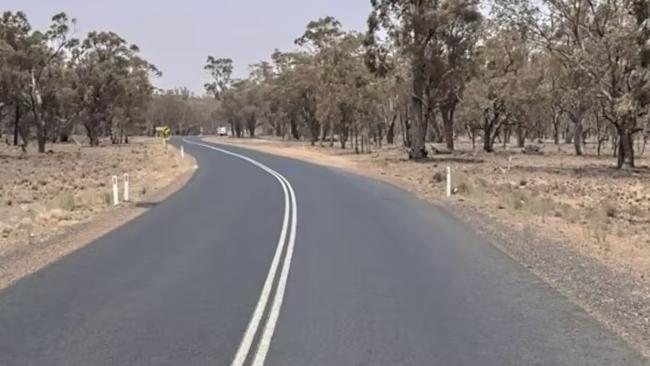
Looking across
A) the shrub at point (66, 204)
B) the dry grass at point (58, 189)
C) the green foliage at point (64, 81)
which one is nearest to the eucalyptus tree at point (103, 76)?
the green foliage at point (64, 81)

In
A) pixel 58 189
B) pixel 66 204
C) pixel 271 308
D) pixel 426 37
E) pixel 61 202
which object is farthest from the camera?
pixel 426 37

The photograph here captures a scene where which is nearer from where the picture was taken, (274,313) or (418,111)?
(274,313)

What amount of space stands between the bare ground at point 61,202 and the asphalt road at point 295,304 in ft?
3.02

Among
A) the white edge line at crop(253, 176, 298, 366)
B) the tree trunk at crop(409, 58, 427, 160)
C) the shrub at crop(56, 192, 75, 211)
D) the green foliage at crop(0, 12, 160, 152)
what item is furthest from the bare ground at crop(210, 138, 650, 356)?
the green foliage at crop(0, 12, 160, 152)

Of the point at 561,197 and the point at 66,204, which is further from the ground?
the point at 66,204

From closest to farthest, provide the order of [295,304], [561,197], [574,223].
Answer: [295,304] < [574,223] < [561,197]

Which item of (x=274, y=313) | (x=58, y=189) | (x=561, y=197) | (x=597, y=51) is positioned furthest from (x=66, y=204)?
(x=597, y=51)

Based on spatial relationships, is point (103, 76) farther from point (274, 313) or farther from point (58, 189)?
point (274, 313)

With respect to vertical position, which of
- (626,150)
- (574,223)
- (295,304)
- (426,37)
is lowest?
(574,223)

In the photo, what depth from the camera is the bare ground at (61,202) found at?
49.0ft

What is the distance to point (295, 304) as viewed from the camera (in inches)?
361

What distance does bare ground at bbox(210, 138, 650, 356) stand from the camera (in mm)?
10062

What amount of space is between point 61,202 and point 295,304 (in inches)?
722

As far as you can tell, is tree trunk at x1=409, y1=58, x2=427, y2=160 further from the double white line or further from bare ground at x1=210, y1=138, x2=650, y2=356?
the double white line
